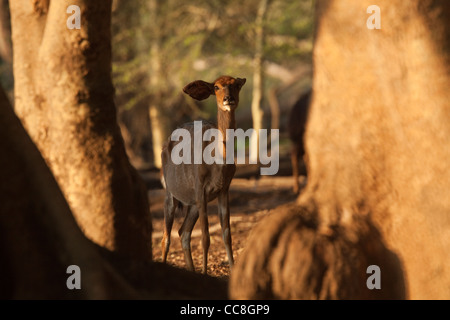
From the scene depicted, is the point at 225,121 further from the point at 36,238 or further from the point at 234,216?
the point at 234,216

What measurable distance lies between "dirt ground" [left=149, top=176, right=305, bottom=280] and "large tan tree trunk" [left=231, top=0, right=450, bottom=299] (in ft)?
9.66

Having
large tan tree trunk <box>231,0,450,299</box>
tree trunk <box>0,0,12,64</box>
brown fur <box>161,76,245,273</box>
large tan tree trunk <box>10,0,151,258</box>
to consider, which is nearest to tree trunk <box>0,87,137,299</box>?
large tan tree trunk <box>231,0,450,299</box>

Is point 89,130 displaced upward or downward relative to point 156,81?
downward

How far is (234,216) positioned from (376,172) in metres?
7.89

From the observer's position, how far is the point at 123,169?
7.12 meters

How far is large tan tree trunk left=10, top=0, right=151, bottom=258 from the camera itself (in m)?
6.86

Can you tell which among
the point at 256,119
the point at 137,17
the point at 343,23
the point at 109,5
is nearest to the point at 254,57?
the point at 256,119

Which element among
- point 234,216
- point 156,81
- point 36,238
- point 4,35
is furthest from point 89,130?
point 156,81

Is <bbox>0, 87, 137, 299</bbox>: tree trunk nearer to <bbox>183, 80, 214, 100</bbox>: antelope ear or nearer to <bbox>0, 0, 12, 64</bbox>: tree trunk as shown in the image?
<bbox>183, 80, 214, 100</bbox>: antelope ear

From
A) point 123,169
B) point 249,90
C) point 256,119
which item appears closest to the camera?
point 123,169

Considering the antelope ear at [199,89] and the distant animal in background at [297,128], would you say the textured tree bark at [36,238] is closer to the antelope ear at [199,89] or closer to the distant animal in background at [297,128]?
the antelope ear at [199,89]

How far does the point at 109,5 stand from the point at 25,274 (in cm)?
300

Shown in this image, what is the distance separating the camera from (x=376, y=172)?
17.7ft
